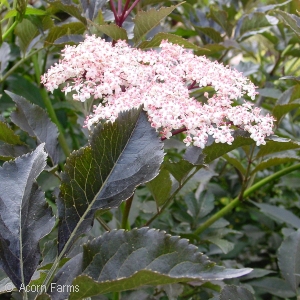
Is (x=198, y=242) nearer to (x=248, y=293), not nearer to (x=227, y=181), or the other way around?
(x=248, y=293)

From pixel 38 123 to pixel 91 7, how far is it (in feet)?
1.06

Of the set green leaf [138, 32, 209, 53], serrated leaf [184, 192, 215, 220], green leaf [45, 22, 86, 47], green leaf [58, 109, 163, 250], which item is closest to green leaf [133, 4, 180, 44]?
green leaf [138, 32, 209, 53]

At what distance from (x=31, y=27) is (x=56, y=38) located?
131 mm

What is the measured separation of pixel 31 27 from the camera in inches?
45.6

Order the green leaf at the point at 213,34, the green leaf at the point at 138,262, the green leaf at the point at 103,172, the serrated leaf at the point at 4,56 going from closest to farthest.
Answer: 1. the green leaf at the point at 138,262
2. the green leaf at the point at 103,172
3. the serrated leaf at the point at 4,56
4. the green leaf at the point at 213,34

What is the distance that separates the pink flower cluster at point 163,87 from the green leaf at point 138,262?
9.0 inches

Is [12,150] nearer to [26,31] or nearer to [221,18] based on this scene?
[26,31]

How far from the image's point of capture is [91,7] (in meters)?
1.01

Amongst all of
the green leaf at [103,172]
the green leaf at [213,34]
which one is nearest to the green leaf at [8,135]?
the green leaf at [103,172]

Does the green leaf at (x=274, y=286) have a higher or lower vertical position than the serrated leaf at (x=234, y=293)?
lower

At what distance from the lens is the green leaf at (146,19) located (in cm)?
90

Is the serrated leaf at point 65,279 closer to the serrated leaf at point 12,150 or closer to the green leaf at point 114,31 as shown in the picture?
the serrated leaf at point 12,150

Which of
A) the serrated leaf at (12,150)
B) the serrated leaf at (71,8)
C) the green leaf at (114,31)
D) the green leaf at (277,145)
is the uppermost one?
the serrated leaf at (71,8)

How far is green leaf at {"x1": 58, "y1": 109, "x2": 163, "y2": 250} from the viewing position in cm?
59
